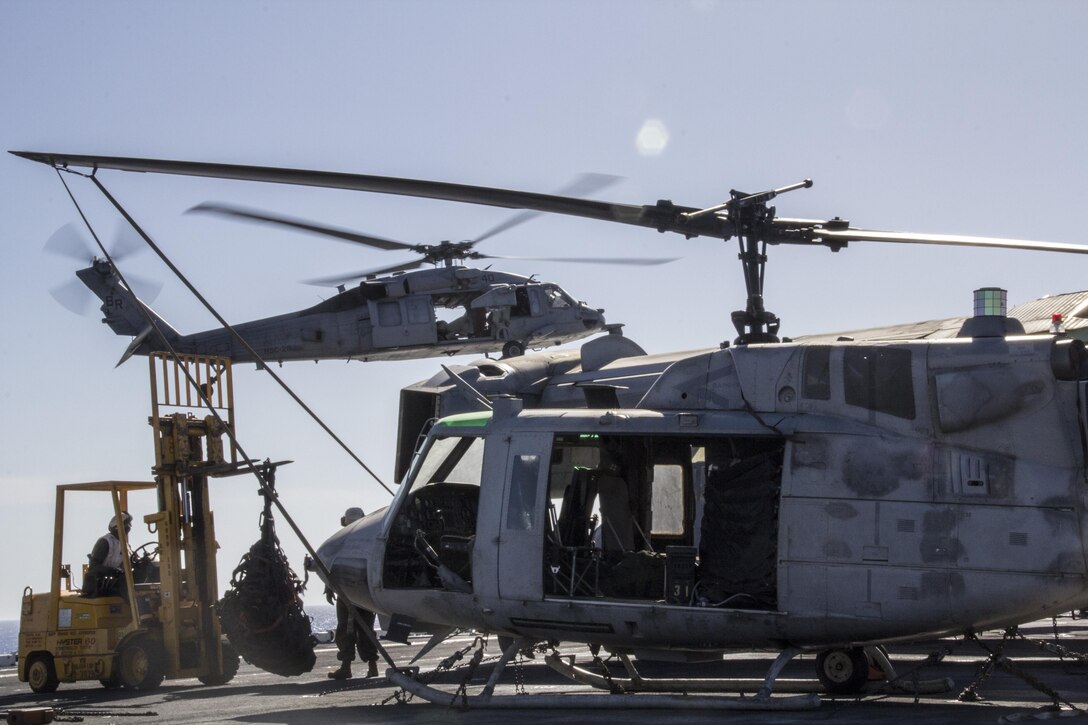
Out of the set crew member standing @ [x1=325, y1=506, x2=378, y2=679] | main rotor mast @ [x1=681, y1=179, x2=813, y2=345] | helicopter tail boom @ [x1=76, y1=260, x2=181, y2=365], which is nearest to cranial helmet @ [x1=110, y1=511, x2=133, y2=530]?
crew member standing @ [x1=325, y1=506, x2=378, y2=679]

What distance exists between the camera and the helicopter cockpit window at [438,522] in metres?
11.2

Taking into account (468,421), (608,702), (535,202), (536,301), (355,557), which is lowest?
(608,702)

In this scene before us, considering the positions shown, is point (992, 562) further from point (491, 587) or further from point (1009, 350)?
point (491, 587)

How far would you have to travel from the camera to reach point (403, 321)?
97.0ft

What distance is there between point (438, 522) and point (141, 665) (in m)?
5.67

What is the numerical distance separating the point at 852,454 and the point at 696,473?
3275mm

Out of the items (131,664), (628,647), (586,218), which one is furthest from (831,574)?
(131,664)

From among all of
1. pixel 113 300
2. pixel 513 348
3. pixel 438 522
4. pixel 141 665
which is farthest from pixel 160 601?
pixel 113 300

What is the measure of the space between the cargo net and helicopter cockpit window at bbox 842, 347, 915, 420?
19.5 feet

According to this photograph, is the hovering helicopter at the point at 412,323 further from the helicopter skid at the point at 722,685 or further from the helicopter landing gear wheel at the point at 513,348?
the helicopter skid at the point at 722,685

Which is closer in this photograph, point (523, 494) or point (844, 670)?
point (844, 670)

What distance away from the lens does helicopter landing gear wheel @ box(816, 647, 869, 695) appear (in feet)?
34.0

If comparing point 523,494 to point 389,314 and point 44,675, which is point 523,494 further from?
point 389,314

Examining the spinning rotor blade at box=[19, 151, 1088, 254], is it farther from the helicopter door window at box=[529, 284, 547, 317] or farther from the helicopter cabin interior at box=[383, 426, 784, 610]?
the helicopter door window at box=[529, 284, 547, 317]
